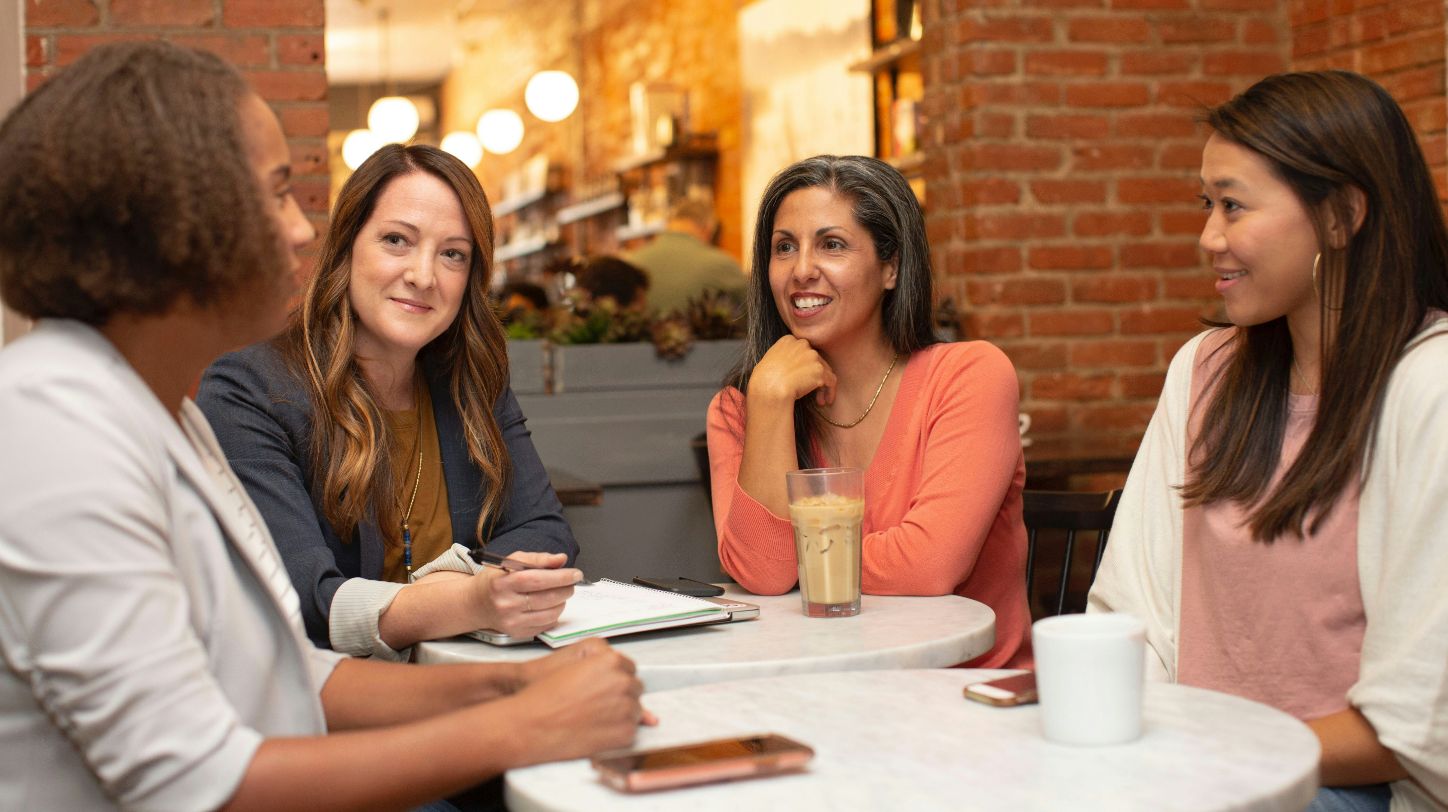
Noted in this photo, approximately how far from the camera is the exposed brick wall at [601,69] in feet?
24.8

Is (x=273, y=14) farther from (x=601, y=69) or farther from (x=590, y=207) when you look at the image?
(x=601, y=69)

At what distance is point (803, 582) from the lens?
5.36ft

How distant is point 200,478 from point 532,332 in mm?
2522

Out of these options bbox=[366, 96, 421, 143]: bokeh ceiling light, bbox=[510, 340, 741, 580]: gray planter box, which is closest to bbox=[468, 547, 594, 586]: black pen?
bbox=[510, 340, 741, 580]: gray planter box

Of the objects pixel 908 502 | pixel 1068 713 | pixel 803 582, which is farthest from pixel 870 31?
pixel 1068 713

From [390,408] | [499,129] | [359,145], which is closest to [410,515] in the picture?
[390,408]

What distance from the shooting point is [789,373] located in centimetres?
206

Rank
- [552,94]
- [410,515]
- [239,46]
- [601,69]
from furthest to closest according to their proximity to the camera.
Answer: [601,69] → [552,94] → [239,46] → [410,515]

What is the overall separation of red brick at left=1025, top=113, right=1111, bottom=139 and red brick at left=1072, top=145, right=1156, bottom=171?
0.04 meters

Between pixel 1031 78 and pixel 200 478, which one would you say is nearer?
pixel 200 478

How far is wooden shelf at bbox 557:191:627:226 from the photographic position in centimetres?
942

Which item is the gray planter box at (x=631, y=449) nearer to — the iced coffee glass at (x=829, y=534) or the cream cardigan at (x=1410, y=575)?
the iced coffee glass at (x=829, y=534)

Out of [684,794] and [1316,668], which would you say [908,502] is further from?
[684,794]

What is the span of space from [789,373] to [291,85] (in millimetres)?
1770
